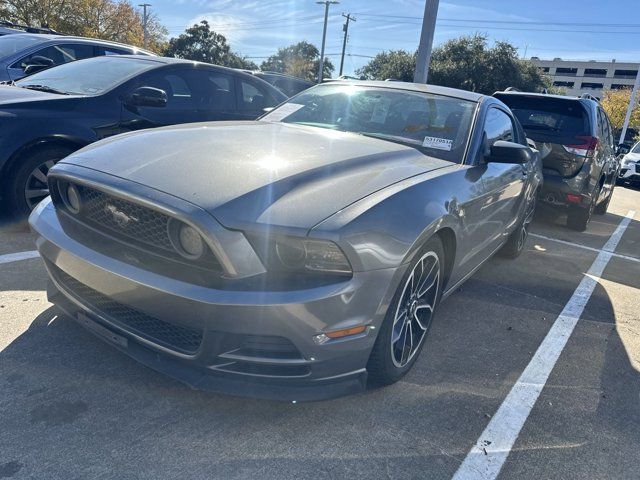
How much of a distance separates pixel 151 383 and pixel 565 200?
225 inches

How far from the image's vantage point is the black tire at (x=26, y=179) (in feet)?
13.1

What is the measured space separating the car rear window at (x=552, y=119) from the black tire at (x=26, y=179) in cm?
543

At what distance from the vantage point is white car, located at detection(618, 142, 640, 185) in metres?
13.4

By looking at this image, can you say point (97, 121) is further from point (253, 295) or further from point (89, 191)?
point (253, 295)

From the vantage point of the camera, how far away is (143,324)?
2131 millimetres

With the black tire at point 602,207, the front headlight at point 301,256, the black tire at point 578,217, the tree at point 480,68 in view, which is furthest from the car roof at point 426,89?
the tree at point 480,68

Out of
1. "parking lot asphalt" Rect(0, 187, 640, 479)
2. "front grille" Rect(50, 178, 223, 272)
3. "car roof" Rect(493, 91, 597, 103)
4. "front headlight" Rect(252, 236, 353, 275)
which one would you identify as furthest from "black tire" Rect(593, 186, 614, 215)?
"front grille" Rect(50, 178, 223, 272)

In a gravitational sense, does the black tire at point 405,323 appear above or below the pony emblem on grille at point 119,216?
below

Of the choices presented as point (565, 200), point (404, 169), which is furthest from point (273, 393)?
point (565, 200)

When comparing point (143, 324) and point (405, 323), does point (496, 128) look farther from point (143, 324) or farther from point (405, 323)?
point (143, 324)

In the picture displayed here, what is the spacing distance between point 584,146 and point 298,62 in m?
63.3

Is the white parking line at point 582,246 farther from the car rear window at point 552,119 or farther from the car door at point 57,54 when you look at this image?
the car door at point 57,54

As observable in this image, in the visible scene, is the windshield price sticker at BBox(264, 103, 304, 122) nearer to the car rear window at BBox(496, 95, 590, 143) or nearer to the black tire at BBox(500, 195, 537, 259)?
the black tire at BBox(500, 195, 537, 259)

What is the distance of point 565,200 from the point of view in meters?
6.33
